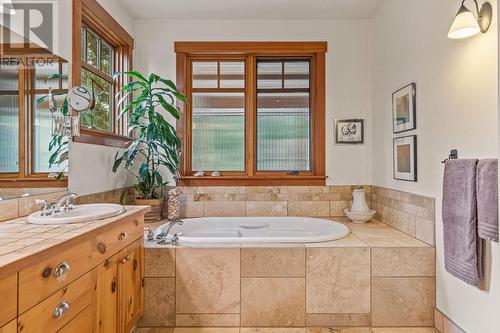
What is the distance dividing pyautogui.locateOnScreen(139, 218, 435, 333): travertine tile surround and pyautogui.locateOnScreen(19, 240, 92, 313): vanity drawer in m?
0.79

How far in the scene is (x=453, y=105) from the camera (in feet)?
6.02

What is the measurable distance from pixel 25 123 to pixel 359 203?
269 centimetres

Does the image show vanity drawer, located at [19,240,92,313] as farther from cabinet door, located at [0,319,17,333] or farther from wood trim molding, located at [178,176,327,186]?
wood trim molding, located at [178,176,327,186]

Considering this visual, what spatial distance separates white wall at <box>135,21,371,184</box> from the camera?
311 centimetres

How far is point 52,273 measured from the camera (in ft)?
3.64

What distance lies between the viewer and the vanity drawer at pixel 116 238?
4.73 ft

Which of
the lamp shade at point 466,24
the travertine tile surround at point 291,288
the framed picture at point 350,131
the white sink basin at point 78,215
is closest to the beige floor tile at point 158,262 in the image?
the travertine tile surround at point 291,288

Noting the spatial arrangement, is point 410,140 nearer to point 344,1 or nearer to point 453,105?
point 453,105

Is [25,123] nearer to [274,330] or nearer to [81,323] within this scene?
[81,323]

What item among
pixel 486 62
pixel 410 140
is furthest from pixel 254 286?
pixel 486 62

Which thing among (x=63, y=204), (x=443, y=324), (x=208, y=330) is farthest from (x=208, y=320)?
(x=443, y=324)

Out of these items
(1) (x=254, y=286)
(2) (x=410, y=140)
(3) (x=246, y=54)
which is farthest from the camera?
(3) (x=246, y=54)

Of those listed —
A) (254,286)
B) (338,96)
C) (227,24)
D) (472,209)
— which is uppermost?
(227,24)

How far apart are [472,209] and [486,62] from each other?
78cm
